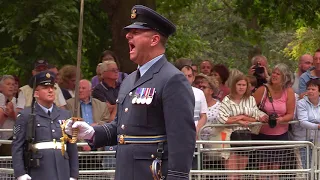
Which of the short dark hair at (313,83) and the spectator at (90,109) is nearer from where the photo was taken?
the spectator at (90,109)

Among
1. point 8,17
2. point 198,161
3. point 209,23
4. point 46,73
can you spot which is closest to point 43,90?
point 46,73

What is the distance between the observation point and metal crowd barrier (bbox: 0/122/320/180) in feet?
35.5

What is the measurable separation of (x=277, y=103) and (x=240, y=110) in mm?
547

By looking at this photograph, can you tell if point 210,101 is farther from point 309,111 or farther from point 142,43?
point 142,43

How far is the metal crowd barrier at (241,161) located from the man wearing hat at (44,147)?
0.83 meters

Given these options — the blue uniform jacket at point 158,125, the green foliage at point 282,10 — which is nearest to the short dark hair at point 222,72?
the green foliage at point 282,10

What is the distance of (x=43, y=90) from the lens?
10211 mm

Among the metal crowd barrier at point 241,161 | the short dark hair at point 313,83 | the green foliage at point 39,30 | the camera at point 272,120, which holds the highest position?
the green foliage at point 39,30

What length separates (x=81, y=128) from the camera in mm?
6496

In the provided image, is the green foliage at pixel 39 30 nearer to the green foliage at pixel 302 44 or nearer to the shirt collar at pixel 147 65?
the shirt collar at pixel 147 65

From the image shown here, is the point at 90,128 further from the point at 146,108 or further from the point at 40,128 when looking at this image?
the point at 40,128

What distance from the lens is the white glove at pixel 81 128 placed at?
21.2 ft

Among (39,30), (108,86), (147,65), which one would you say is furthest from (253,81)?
(147,65)

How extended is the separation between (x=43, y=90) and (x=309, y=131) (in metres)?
3.65
